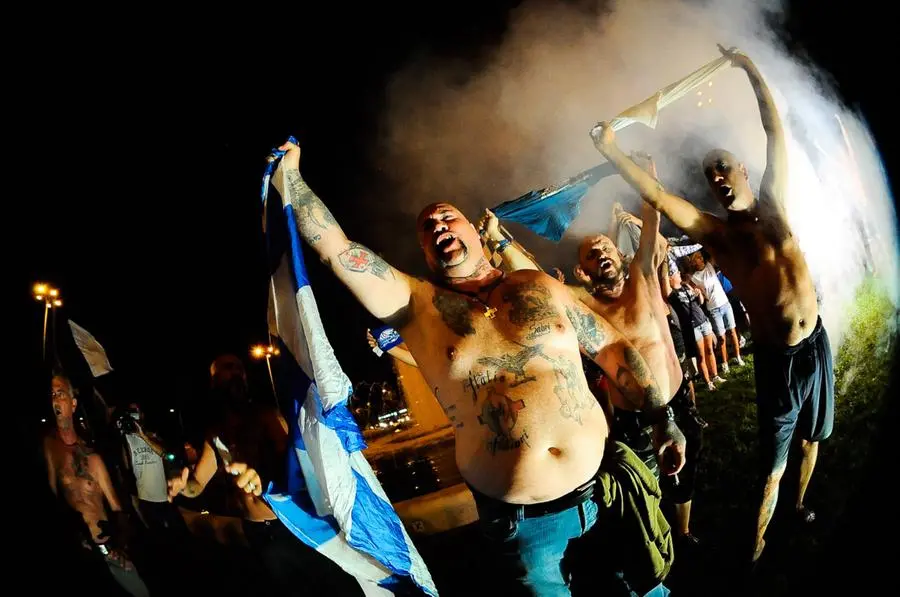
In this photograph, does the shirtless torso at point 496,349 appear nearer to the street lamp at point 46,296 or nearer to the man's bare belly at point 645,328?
the man's bare belly at point 645,328

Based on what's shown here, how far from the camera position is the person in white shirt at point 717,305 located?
282 centimetres

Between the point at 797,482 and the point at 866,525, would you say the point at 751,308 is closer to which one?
the point at 797,482

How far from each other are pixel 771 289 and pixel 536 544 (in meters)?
1.89

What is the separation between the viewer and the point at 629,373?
9.71 ft

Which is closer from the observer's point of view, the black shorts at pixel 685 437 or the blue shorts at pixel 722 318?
the blue shorts at pixel 722 318

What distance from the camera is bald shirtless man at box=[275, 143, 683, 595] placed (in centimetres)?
261

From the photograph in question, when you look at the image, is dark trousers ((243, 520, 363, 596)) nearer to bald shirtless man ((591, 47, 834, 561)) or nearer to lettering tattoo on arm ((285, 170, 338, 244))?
lettering tattoo on arm ((285, 170, 338, 244))

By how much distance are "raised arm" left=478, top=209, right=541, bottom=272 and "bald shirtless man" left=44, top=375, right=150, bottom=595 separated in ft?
13.9

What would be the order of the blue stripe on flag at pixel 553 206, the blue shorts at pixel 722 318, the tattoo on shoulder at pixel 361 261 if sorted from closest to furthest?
the tattoo on shoulder at pixel 361 261 → the blue shorts at pixel 722 318 → the blue stripe on flag at pixel 553 206

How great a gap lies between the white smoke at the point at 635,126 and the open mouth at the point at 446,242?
0.67 metres

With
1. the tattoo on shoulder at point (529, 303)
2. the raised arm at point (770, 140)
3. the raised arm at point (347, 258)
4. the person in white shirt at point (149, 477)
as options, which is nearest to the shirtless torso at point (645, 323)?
the tattoo on shoulder at point (529, 303)

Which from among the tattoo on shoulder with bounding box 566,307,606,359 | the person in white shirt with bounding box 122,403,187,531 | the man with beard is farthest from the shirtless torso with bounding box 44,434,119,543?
the tattoo on shoulder with bounding box 566,307,606,359

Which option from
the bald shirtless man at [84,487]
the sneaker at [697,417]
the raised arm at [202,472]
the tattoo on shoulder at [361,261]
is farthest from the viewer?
the bald shirtless man at [84,487]

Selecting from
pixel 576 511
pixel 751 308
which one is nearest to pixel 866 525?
pixel 751 308
